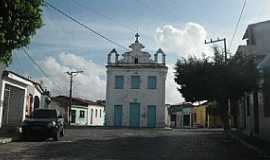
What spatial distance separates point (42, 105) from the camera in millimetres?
39062

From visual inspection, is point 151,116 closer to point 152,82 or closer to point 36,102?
point 152,82

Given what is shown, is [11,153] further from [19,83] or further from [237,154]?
[19,83]

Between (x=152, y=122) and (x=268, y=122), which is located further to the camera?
(x=152, y=122)


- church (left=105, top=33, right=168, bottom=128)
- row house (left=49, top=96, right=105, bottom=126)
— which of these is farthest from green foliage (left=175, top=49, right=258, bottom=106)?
row house (left=49, top=96, right=105, bottom=126)

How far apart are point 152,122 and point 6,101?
69.7 ft

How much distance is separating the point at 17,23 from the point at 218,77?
49.2ft

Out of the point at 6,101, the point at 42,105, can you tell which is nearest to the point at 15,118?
the point at 6,101

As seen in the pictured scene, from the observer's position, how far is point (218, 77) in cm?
2233

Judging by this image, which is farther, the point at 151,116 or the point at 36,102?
the point at 151,116

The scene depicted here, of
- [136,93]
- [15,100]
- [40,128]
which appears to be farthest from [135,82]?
[40,128]

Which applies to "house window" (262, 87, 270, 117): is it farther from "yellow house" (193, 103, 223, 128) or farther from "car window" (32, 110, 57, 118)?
"yellow house" (193, 103, 223, 128)

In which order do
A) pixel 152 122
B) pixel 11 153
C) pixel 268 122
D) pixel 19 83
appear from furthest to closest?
pixel 152 122
pixel 19 83
pixel 268 122
pixel 11 153

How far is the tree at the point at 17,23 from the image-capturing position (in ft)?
29.2

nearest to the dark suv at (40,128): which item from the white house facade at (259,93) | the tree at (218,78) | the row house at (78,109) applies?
the tree at (218,78)
